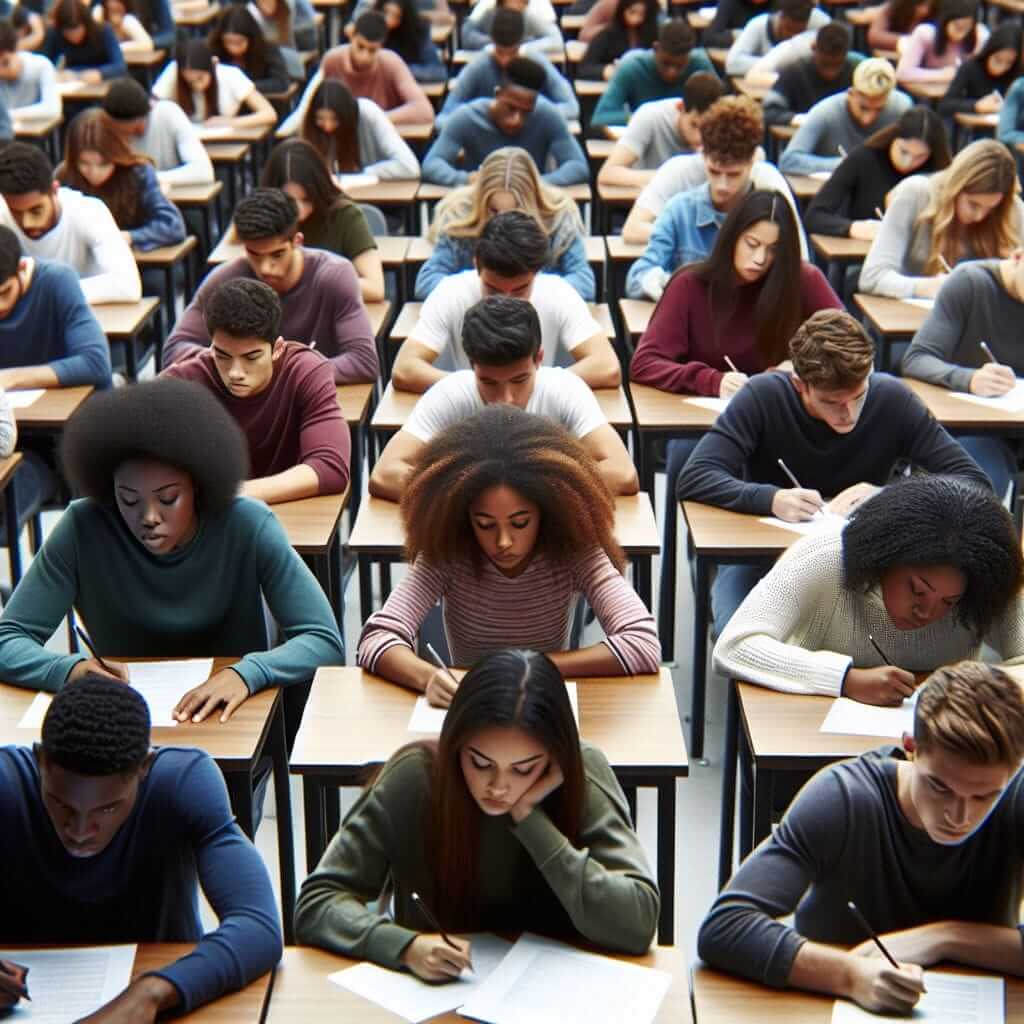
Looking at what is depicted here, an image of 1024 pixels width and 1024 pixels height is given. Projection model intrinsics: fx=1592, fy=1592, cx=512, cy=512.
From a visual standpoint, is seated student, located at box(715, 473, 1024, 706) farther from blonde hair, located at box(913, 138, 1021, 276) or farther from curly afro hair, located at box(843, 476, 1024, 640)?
A: blonde hair, located at box(913, 138, 1021, 276)

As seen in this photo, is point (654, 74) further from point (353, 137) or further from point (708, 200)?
point (708, 200)

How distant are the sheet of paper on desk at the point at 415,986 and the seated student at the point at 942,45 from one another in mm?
7163

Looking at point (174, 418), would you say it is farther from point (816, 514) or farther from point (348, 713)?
point (816, 514)

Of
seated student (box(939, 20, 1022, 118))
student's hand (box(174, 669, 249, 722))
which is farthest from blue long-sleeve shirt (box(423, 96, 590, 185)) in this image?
student's hand (box(174, 669, 249, 722))

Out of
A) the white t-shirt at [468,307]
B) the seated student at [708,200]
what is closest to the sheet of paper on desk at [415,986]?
the white t-shirt at [468,307]

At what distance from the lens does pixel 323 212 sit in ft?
16.9

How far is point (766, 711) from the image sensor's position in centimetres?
269

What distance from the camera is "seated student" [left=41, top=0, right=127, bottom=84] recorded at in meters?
8.38

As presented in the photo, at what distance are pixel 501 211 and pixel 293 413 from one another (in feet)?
5.10

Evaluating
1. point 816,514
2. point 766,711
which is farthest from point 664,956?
point 816,514

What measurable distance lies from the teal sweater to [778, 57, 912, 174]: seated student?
421 cm

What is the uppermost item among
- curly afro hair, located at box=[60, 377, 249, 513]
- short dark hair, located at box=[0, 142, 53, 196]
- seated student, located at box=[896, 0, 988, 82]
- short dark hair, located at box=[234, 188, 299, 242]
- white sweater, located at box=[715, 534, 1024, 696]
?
seated student, located at box=[896, 0, 988, 82]

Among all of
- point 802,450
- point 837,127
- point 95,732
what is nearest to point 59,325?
point 802,450

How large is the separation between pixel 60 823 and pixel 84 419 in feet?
3.08
